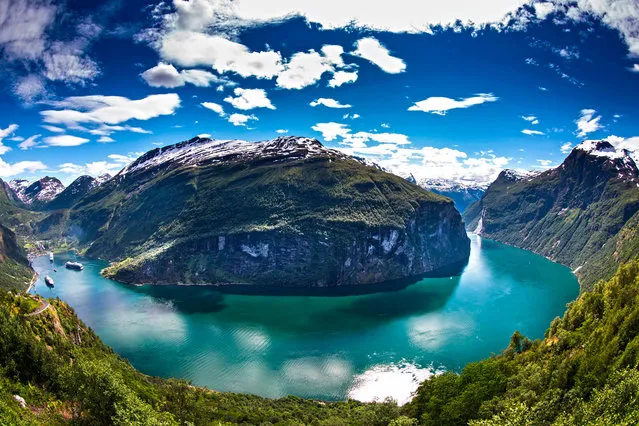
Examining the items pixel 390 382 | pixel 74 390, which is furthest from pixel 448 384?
pixel 74 390

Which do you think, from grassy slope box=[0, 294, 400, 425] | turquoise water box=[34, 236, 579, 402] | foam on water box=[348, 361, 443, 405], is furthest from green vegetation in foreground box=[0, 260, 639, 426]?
turquoise water box=[34, 236, 579, 402]

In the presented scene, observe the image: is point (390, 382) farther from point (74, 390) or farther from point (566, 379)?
point (74, 390)

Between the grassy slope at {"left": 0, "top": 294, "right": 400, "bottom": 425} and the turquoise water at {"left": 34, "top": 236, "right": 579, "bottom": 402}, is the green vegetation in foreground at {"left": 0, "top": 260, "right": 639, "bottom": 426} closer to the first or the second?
the grassy slope at {"left": 0, "top": 294, "right": 400, "bottom": 425}

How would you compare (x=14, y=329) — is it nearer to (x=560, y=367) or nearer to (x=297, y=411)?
(x=297, y=411)

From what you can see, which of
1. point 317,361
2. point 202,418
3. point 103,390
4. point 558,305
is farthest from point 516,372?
point 558,305

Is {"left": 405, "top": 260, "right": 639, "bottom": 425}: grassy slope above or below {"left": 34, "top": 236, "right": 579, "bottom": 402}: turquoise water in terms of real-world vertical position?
above

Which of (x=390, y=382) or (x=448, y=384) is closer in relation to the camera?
(x=448, y=384)

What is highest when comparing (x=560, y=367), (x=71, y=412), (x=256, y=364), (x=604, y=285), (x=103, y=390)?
(x=604, y=285)

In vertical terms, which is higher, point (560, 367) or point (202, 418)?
point (560, 367)
